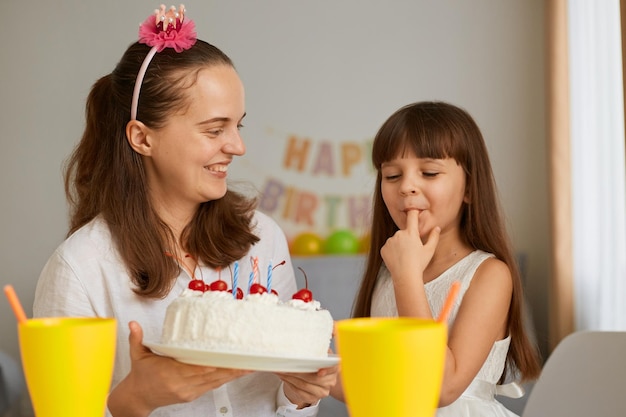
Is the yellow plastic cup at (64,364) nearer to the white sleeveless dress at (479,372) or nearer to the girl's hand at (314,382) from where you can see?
the girl's hand at (314,382)

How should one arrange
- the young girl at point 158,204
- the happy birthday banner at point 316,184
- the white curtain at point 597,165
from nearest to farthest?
→ the young girl at point 158,204
the white curtain at point 597,165
the happy birthday banner at point 316,184

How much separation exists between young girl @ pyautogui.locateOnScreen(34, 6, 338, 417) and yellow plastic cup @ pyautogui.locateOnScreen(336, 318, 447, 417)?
779 millimetres

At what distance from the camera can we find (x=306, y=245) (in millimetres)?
4711

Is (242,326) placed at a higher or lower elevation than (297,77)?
lower

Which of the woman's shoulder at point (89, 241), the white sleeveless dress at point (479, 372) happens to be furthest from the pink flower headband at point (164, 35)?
the white sleeveless dress at point (479, 372)

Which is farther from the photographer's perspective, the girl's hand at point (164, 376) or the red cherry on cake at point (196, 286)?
the red cherry on cake at point (196, 286)

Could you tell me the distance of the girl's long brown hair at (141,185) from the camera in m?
1.61

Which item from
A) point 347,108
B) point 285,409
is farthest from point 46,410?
point 347,108

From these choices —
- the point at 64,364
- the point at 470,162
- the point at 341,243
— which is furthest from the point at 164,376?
the point at 341,243

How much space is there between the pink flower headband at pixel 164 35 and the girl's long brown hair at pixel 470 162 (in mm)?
508

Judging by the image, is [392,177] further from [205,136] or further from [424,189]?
[205,136]

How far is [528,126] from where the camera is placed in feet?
15.6

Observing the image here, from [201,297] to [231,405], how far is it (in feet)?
1.47

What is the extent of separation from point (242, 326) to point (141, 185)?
2.05 ft
